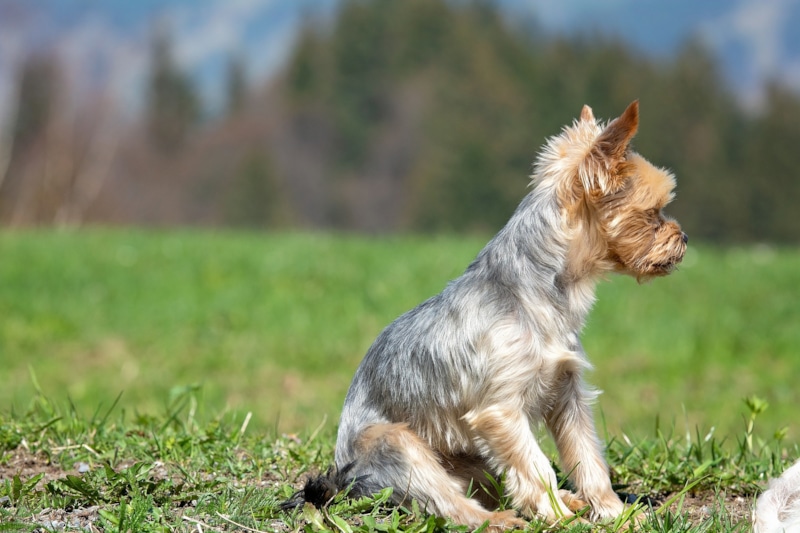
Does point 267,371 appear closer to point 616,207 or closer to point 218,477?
point 218,477

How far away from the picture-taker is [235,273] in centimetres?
1545

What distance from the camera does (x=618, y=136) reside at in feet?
13.9

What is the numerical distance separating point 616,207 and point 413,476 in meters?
1.51

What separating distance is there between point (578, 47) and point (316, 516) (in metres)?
49.2

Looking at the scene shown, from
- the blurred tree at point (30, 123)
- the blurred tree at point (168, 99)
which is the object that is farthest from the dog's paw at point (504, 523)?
the blurred tree at point (168, 99)

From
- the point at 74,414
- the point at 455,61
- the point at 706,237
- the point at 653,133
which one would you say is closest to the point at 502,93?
the point at 455,61

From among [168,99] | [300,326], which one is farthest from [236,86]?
[300,326]

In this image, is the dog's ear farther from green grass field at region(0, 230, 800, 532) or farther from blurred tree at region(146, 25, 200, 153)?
blurred tree at region(146, 25, 200, 153)

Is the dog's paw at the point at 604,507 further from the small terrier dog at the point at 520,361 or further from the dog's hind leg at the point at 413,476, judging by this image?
the dog's hind leg at the point at 413,476

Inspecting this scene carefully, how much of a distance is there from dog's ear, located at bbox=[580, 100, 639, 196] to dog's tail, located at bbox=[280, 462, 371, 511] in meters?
1.68

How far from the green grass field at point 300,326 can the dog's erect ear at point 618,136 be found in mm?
5710

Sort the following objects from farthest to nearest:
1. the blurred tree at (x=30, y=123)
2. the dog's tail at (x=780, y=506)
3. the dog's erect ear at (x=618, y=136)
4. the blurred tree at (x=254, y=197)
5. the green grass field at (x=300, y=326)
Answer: the blurred tree at (x=254, y=197)
the blurred tree at (x=30, y=123)
the green grass field at (x=300, y=326)
the dog's erect ear at (x=618, y=136)
the dog's tail at (x=780, y=506)

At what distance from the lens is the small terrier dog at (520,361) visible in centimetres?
417

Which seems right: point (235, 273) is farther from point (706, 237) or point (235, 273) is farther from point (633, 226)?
point (706, 237)
